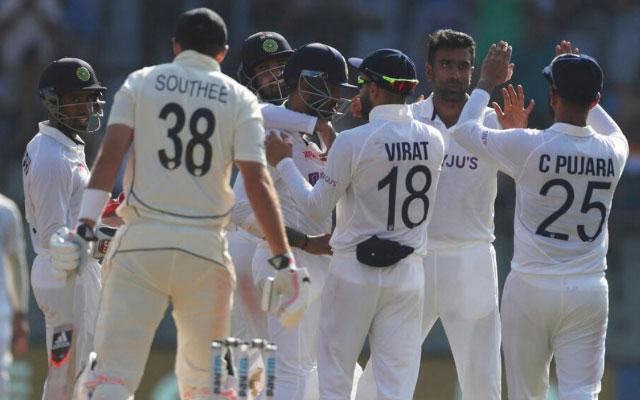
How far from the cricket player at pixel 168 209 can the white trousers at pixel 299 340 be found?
127 cm

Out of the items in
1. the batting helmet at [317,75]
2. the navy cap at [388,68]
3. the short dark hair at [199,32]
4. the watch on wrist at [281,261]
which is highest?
the short dark hair at [199,32]

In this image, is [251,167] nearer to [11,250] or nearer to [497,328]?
[11,250]

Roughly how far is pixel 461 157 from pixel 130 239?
2229mm

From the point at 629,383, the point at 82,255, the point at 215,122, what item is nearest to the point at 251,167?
the point at 215,122

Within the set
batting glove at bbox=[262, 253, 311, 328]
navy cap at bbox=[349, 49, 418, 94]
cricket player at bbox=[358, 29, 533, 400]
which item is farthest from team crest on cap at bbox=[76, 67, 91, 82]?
batting glove at bbox=[262, 253, 311, 328]

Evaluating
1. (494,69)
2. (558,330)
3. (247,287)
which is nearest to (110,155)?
(247,287)

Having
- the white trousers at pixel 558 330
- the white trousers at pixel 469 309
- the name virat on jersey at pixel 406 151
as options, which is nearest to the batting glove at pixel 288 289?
the name virat on jersey at pixel 406 151

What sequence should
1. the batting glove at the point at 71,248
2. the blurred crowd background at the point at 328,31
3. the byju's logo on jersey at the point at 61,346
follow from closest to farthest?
1. the batting glove at the point at 71,248
2. the byju's logo on jersey at the point at 61,346
3. the blurred crowd background at the point at 328,31

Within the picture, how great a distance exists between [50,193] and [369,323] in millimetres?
1733

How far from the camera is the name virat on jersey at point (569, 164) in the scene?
710cm

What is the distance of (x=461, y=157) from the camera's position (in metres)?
7.96

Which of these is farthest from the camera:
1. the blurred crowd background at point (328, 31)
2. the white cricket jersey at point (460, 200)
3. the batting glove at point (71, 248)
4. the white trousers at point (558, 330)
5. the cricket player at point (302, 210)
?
the blurred crowd background at point (328, 31)

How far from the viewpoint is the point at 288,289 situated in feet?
20.8

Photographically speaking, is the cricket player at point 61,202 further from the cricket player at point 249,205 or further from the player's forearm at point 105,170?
Answer: the player's forearm at point 105,170
